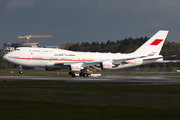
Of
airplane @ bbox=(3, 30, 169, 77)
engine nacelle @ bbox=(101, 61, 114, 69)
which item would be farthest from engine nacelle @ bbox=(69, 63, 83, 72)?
engine nacelle @ bbox=(101, 61, 114, 69)

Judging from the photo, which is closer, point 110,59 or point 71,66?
point 71,66

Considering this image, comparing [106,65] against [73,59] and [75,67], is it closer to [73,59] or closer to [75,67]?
[75,67]

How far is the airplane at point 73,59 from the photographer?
68938 millimetres

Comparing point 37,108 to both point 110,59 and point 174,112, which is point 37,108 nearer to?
point 174,112

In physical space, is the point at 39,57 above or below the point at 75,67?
above

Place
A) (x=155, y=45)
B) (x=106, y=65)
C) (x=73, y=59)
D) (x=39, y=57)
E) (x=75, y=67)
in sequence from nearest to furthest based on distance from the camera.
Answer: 1. (x=75, y=67)
2. (x=39, y=57)
3. (x=106, y=65)
4. (x=73, y=59)
5. (x=155, y=45)

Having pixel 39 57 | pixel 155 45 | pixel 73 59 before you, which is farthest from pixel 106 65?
pixel 155 45

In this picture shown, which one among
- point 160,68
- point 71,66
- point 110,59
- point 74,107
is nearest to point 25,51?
point 71,66

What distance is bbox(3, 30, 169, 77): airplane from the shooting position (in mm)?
68938

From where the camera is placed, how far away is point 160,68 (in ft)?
419

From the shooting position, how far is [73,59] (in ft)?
238

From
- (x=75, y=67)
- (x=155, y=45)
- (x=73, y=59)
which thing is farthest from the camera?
(x=155, y=45)

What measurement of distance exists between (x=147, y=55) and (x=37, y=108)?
62.0 meters

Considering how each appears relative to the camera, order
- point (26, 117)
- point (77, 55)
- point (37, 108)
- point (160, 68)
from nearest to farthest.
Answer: point (26, 117) → point (37, 108) → point (77, 55) → point (160, 68)
